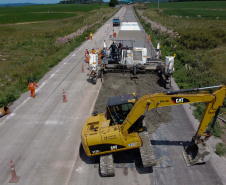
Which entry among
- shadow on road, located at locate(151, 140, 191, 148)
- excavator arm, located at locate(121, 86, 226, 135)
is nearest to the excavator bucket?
shadow on road, located at locate(151, 140, 191, 148)

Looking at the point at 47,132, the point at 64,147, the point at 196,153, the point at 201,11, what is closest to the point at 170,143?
the point at 196,153

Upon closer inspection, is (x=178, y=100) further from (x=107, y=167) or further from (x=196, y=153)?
(x=107, y=167)

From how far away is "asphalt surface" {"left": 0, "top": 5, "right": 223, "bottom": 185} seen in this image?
7594 mm

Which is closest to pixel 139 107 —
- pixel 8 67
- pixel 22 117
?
pixel 22 117

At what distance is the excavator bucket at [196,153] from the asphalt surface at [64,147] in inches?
9.2

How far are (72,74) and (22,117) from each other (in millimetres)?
7675

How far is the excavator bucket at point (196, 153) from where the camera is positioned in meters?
7.58

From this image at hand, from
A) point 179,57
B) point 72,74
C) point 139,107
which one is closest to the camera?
point 139,107

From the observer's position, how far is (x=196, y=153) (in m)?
8.00

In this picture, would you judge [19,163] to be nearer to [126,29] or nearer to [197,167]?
[197,167]

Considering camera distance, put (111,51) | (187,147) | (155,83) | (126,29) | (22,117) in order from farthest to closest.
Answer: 1. (126,29)
2. (111,51)
3. (155,83)
4. (22,117)
5. (187,147)

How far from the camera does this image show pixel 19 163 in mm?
8703

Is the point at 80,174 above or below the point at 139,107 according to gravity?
below

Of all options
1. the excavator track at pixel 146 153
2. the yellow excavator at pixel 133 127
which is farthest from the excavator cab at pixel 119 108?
the excavator track at pixel 146 153
